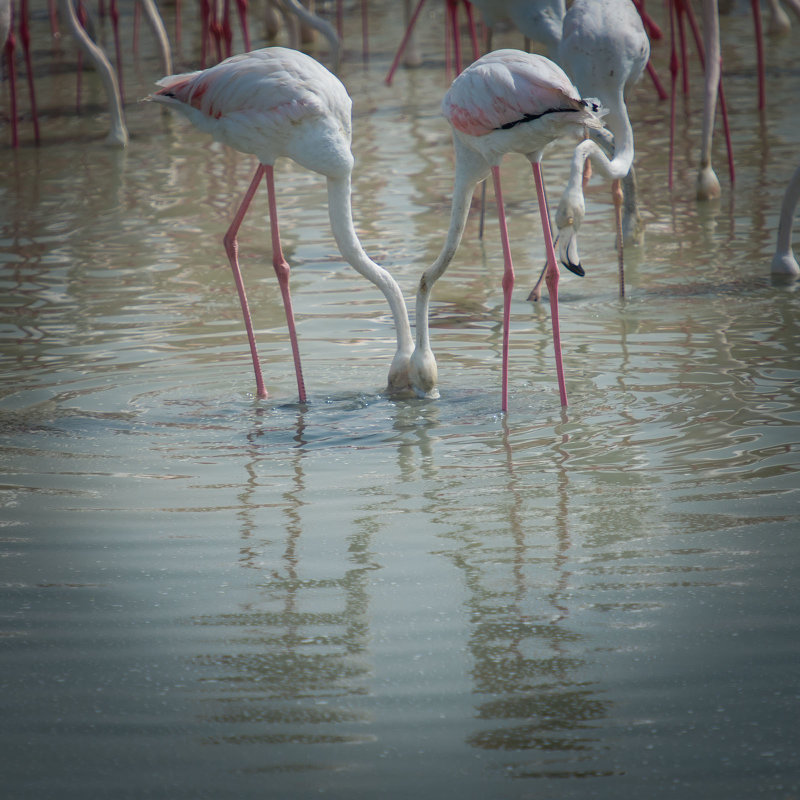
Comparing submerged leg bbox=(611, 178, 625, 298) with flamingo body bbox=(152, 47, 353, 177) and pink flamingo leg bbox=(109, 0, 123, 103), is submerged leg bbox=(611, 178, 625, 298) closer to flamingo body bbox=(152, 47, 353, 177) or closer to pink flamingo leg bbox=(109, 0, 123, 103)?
flamingo body bbox=(152, 47, 353, 177)

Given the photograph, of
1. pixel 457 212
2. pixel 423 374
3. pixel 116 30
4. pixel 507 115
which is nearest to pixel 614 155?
pixel 457 212

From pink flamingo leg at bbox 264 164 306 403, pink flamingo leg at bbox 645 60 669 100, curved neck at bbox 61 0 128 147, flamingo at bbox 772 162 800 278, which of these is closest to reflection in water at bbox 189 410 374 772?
pink flamingo leg at bbox 264 164 306 403

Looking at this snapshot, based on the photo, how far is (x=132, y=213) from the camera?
7867 mm

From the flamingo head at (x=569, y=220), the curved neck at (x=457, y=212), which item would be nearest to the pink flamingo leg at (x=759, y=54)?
the flamingo head at (x=569, y=220)

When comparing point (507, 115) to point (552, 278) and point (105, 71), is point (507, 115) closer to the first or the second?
point (552, 278)

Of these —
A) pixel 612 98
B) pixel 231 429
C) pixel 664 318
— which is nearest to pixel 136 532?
pixel 231 429

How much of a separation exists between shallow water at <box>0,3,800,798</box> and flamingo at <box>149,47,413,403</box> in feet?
1.16

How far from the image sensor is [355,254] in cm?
476

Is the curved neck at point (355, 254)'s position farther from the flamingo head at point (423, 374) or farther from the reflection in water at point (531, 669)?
the reflection in water at point (531, 669)

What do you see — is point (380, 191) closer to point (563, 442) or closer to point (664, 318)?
point (664, 318)

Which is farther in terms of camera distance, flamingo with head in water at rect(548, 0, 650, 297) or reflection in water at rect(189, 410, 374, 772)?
flamingo with head in water at rect(548, 0, 650, 297)

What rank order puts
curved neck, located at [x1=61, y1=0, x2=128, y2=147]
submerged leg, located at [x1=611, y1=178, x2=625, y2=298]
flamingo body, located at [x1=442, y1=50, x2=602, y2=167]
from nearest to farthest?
Answer: flamingo body, located at [x1=442, y1=50, x2=602, y2=167] → submerged leg, located at [x1=611, y1=178, x2=625, y2=298] → curved neck, located at [x1=61, y1=0, x2=128, y2=147]

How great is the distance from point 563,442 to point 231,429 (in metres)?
1.10

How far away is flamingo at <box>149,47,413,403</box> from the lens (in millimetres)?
4410
